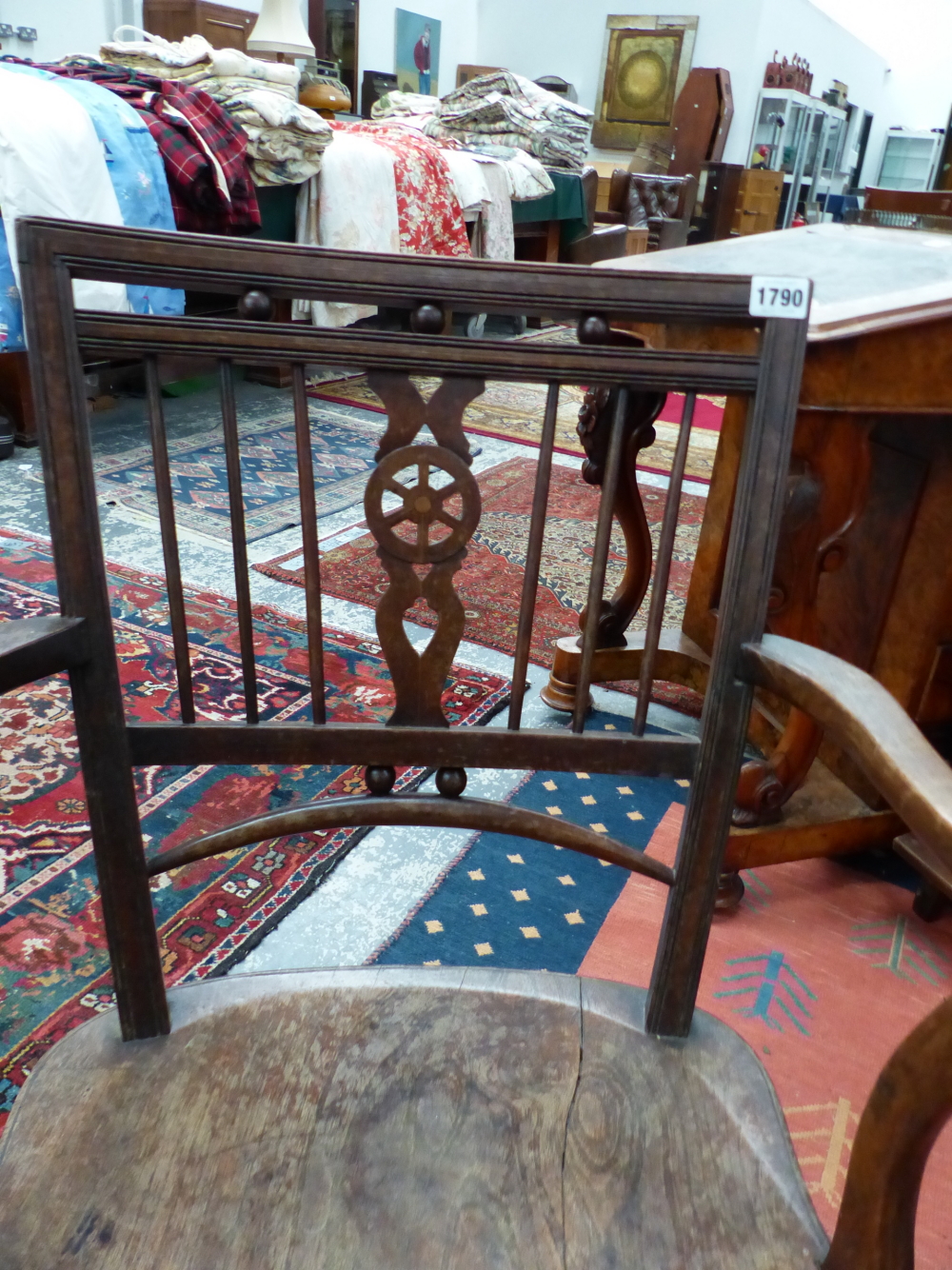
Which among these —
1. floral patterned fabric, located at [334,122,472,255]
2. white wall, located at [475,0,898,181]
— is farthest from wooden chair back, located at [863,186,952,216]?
white wall, located at [475,0,898,181]

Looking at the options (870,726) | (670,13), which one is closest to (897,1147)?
(870,726)

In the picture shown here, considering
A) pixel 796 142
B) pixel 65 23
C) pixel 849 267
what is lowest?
pixel 849 267

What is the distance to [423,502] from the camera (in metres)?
0.62

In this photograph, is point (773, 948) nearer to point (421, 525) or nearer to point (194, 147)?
point (421, 525)

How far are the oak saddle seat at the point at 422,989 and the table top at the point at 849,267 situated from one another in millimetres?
224

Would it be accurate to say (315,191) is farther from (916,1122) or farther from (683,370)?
(916,1122)

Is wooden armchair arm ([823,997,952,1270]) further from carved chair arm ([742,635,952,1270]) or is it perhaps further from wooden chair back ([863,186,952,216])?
wooden chair back ([863,186,952,216])

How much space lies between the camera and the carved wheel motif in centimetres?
61

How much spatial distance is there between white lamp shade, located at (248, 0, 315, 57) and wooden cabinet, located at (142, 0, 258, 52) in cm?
32

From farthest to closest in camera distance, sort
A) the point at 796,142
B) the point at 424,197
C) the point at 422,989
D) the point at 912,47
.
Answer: the point at 912,47
the point at 796,142
the point at 424,197
the point at 422,989

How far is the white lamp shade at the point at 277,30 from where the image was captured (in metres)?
5.30

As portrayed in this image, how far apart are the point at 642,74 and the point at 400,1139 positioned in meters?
10.1

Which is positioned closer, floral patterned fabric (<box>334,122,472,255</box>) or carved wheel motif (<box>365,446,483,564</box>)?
carved wheel motif (<box>365,446,483,564</box>)

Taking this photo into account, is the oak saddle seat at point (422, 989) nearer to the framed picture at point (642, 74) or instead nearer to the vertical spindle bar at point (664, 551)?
the vertical spindle bar at point (664, 551)
